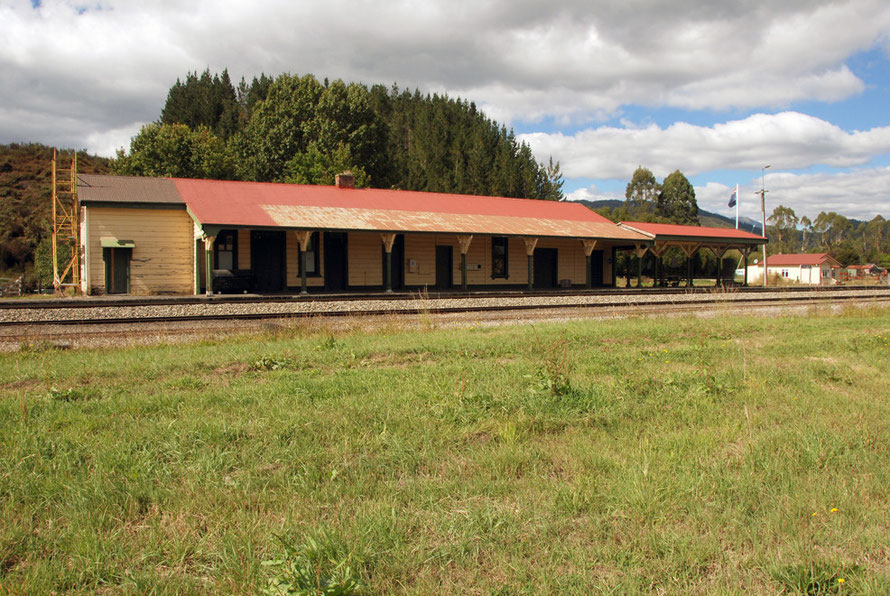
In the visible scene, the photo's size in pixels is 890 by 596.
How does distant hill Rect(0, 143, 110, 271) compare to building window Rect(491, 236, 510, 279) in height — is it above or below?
above

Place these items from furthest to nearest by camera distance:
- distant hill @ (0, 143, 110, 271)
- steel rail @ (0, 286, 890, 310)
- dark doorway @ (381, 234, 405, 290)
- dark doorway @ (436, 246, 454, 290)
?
A: distant hill @ (0, 143, 110, 271), dark doorway @ (436, 246, 454, 290), dark doorway @ (381, 234, 405, 290), steel rail @ (0, 286, 890, 310)

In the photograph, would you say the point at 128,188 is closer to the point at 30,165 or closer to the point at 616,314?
the point at 616,314

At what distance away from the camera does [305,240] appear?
2120cm

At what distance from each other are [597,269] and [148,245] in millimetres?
22635

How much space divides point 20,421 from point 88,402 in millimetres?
706

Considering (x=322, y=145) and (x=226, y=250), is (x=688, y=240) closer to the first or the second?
(x=226, y=250)

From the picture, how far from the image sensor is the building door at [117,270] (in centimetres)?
2192

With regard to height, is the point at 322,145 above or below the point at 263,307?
above

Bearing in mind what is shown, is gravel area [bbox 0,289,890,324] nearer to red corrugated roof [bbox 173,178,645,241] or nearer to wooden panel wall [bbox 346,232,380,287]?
red corrugated roof [bbox 173,178,645,241]

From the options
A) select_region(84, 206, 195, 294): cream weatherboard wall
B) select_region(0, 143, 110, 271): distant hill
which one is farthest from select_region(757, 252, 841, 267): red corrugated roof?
select_region(0, 143, 110, 271): distant hill

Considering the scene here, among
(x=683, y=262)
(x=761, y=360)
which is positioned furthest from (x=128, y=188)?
(x=683, y=262)

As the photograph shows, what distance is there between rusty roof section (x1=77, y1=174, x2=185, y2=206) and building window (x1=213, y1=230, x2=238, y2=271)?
1.92 metres

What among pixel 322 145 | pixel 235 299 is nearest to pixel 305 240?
pixel 235 299

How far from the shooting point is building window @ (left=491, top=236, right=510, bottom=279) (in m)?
29.0
